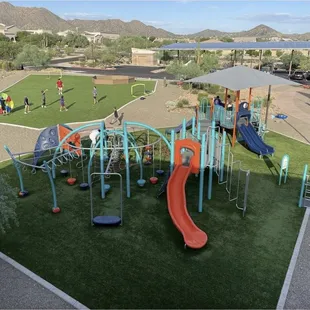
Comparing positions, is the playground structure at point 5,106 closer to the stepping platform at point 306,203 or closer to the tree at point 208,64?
the stepping platform at point 306,203

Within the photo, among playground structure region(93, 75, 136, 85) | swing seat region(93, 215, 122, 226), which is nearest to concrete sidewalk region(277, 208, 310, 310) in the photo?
swing seat region(93, 215, 122, 226)

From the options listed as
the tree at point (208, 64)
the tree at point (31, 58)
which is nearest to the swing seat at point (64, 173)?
the tree at point (208, 64)

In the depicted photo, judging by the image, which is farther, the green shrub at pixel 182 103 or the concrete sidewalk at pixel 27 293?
the green shrub at pixel 182 103

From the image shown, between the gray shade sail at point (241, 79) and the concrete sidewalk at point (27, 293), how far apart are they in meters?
11.7

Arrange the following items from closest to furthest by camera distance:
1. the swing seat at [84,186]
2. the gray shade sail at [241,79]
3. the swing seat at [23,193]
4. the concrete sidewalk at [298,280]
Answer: the concrete sidewalk at [298,280] → the swing seat at [23,193] → the swing seat at [84,186] → the gray shade sail at [241,79]

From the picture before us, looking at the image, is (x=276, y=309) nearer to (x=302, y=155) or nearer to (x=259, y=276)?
(x=259, y=276)

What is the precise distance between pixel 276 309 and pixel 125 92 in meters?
28.6

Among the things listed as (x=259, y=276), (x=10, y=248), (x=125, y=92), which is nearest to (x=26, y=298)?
(x=10, y=248)

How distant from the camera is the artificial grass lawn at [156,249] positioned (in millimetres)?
7734

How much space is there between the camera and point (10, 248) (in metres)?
9.29

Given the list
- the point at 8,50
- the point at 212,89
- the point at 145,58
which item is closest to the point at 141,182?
the point at 212,89

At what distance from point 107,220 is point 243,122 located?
10.2m

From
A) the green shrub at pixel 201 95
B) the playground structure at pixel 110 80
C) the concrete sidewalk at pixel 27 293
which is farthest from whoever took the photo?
the playground structure at pixel 110 80

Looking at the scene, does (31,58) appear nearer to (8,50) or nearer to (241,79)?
(8,50)
